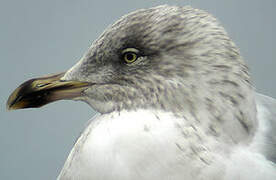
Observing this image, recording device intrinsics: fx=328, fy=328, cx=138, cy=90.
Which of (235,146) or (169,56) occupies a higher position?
(169,56)

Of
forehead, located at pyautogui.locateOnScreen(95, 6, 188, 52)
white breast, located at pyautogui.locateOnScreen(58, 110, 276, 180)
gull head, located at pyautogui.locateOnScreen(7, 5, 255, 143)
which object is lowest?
white breast, located at pyautogui.locateOnScreen(58, 110, 276, 180)

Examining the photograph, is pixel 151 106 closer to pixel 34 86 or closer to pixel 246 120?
pixel 246 120

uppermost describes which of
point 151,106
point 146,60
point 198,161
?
point 146,60

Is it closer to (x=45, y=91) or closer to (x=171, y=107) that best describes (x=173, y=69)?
(x=171, y=107)

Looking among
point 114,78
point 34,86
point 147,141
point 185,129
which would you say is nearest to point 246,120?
point 185,129

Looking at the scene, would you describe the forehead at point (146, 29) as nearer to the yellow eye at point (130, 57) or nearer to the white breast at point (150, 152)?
the yellow eye at point (130, 57)

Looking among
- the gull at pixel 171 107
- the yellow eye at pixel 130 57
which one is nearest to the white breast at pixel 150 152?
the gull at pixel 171 107

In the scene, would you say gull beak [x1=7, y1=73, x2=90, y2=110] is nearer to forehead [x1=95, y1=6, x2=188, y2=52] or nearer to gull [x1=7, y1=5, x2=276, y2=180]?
gull [x1=7, y1=5, x2=276, y2=180]

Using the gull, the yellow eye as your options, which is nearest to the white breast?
the gull
